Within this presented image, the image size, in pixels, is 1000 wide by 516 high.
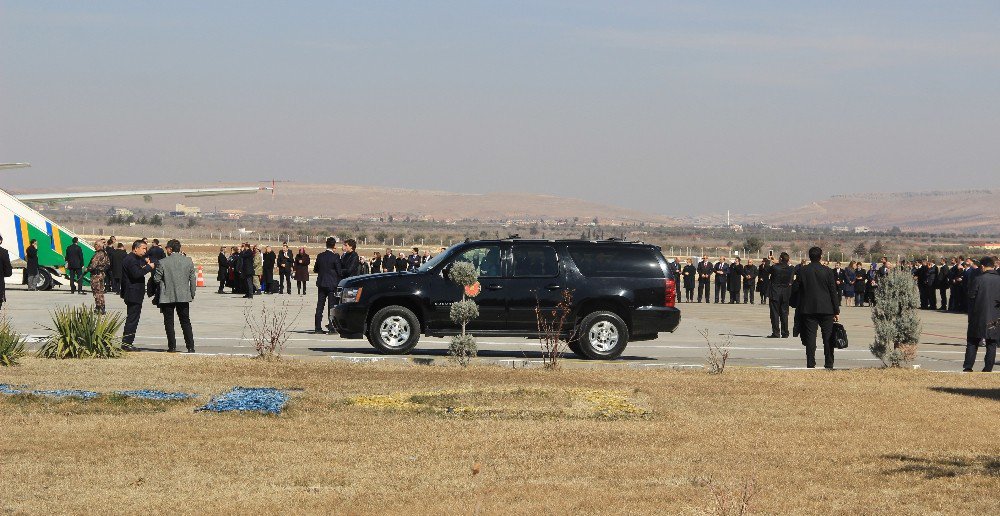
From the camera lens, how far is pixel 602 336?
19375 millimetres

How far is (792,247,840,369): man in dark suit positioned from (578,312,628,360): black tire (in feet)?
8.93

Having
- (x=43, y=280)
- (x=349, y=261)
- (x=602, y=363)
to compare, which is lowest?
(x=602, y=363)

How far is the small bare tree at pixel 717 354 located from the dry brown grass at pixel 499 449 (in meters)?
0.89

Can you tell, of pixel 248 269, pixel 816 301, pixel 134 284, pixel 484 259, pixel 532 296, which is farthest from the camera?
pixel 248 269

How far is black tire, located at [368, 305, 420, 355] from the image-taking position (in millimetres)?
19656

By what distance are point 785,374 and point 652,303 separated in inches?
147

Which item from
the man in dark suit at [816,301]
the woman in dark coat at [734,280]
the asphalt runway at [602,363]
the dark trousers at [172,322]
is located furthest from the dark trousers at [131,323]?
the woman in dark coat at [734,280]

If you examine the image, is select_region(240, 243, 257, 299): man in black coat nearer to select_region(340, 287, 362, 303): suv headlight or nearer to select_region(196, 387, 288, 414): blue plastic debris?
select_region(340, 287, 362, 303): suv headlight

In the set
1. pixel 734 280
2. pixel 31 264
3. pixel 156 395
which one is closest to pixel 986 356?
pixel 156 395

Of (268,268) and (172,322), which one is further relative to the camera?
(268,268)

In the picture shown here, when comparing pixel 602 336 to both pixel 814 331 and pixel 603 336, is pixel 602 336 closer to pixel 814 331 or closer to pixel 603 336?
pixel 603 336

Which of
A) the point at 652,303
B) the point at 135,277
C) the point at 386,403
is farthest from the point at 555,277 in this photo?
the point at 386,403

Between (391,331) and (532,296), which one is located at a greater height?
(532,296)

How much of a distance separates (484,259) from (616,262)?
1.93 meters
